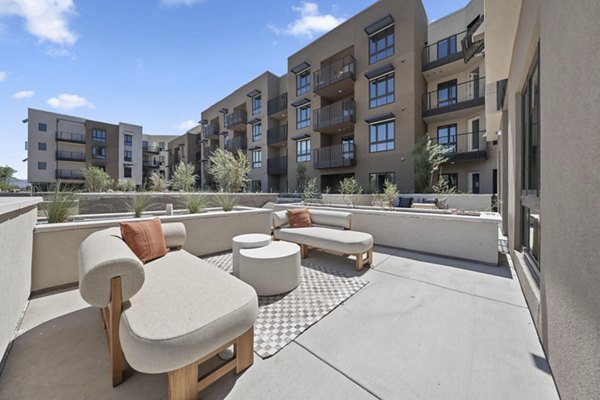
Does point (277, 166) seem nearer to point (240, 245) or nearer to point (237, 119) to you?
point (237, 119)

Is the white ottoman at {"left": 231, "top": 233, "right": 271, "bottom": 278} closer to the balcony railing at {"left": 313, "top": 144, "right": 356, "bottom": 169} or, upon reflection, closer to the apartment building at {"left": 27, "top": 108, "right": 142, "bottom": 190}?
the balcony railing at {"left": 313, "top": 144, "right": 356, "bottom": 169}

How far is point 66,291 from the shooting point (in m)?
2.91

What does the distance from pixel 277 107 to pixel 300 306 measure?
18.2m

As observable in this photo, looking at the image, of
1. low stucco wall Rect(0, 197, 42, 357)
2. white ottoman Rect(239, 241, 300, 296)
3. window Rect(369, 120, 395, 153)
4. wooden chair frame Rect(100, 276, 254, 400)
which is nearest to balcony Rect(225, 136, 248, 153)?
window Rect(369, 120, 395, 153)

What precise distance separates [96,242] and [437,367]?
9.47 feet

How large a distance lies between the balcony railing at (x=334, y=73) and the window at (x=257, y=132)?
23.0 ft

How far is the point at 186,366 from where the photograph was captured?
1354mm

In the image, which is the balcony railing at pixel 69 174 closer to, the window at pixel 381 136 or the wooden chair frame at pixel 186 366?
the window at pixel 381 136

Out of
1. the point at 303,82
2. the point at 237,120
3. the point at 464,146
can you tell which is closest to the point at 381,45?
the point at 303,82

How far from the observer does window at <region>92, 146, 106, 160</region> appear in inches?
1093

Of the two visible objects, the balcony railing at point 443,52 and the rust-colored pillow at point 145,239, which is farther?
the balcony railing at point 443,52

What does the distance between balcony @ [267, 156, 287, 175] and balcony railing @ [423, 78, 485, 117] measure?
33.3 ft

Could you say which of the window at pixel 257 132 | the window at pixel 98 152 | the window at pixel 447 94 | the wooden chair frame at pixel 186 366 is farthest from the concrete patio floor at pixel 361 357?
the window at pixel 98 152

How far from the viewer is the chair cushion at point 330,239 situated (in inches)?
141
